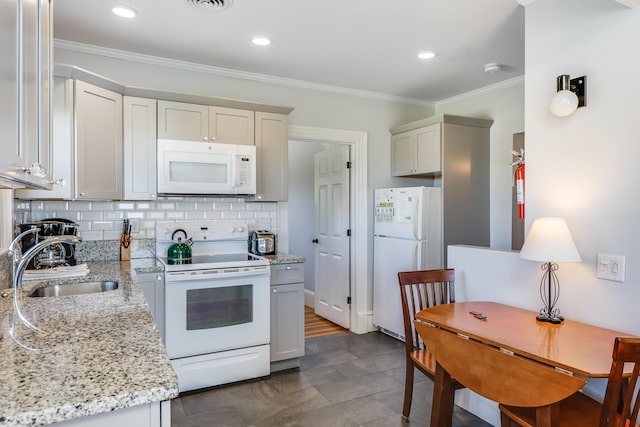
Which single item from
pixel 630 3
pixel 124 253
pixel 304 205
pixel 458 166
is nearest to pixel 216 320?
pixel 124 253

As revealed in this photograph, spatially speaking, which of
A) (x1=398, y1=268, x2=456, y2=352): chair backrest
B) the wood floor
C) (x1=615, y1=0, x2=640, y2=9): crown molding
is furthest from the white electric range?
(x1=615, y1=0, x2=640, y2=9): crown molding

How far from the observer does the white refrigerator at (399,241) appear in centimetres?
381

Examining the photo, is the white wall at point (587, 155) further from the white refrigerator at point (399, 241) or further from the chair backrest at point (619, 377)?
the white refrigerator at point (399, 241)

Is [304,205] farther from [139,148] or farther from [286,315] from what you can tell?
[139,148]

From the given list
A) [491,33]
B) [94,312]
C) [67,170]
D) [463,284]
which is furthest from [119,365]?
[491,33]

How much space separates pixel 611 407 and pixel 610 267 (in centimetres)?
93

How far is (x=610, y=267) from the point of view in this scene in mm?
1994

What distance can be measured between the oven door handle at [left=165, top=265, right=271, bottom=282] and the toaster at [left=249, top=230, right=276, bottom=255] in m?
0.48

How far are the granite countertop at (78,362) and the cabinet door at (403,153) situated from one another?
3.21 m

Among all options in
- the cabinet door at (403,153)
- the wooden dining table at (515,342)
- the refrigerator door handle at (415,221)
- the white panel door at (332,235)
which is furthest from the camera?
the white panel door at (332,235)

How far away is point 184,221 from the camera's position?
3.54 m

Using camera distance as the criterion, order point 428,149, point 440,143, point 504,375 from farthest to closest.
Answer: point 428,149 < point 440,143 < point 504,375

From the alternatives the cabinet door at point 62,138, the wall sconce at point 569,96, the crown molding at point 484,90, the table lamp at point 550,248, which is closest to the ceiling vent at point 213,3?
the cabinet door at point 62,138

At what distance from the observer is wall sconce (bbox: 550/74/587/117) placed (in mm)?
2119
